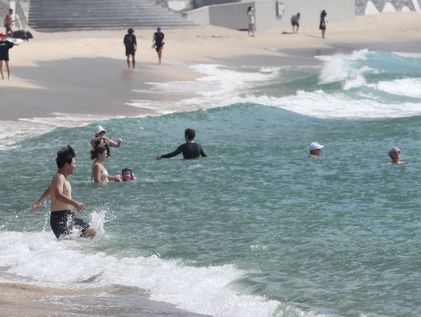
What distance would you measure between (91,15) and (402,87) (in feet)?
61.5

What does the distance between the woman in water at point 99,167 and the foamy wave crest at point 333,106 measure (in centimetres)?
1224

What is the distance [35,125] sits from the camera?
23.2m

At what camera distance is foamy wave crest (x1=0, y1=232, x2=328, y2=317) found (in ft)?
31.0

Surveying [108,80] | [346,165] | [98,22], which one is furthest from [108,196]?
[98,22]

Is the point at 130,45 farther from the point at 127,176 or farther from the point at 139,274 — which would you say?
the point at 139,274

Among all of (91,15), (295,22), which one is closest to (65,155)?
(91,15)

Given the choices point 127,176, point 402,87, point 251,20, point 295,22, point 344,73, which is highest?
point 251,20

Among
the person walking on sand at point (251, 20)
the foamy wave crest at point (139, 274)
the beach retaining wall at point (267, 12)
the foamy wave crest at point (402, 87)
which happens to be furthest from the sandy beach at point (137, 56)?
the foamy wave crest at point (139, 274)

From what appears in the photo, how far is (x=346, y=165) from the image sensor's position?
18.2 m

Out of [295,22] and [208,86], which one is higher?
[295,22]

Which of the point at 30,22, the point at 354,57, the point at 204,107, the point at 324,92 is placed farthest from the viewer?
the point at 30,22

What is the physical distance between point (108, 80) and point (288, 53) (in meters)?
15.9

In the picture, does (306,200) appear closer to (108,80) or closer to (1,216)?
(1,216)

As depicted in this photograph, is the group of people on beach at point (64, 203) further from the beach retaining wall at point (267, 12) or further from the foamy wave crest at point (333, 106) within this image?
the beach retaining wall at point (267, 12)
